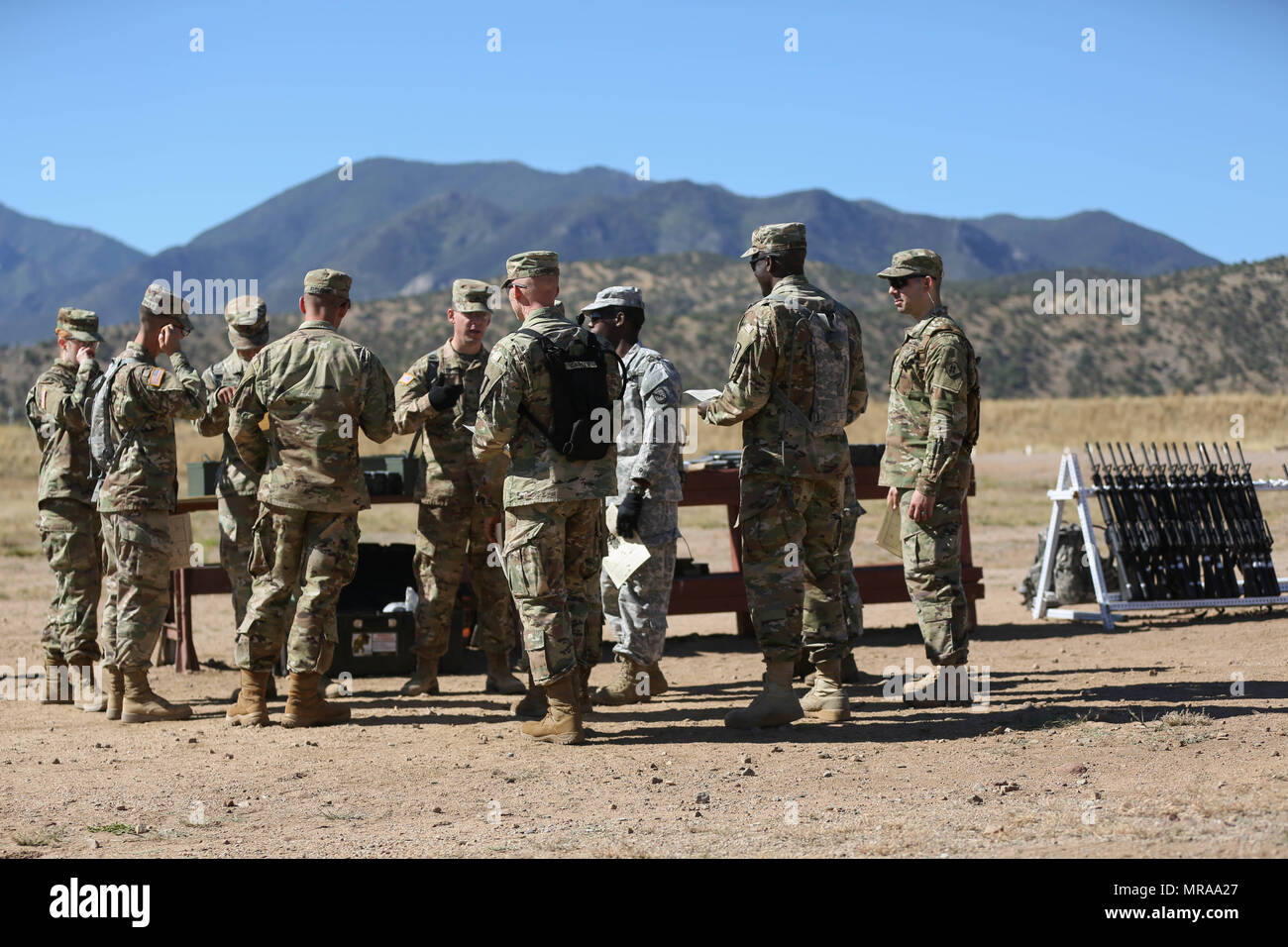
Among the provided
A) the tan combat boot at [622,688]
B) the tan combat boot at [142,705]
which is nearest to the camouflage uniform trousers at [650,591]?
the tan combat boot at [622,688]

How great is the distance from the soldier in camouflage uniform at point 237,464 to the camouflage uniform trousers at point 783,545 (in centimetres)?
319

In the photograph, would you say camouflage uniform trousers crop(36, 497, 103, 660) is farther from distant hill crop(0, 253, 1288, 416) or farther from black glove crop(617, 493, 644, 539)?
distant hill crop(0, 253, 1288, 416)

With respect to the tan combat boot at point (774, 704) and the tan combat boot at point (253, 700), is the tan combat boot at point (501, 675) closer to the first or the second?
the tan combat boot at point (253, 700)

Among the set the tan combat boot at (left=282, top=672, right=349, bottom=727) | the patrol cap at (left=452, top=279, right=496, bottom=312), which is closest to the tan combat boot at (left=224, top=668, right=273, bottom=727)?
the tan combat boot at (left=282, top=672, right=349, bottom=727)

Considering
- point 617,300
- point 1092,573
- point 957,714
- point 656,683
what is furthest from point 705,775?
point 1092,573

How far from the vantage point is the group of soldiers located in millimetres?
6500

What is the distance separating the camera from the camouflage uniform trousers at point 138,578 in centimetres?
754

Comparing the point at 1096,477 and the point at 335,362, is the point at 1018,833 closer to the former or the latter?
the point at 335,362

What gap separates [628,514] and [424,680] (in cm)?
260

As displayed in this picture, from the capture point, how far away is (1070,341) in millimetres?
89750

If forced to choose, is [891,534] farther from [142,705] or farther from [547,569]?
[142,705]

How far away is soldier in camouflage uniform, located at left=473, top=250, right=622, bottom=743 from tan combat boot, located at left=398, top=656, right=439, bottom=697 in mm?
2112

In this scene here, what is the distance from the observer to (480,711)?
25.7ft
